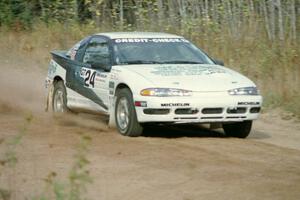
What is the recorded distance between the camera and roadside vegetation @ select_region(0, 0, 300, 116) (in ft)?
51.1

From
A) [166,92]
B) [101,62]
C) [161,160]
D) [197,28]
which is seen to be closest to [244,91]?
[166,92]

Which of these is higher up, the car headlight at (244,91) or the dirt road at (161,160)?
the car headlight at (244,91)

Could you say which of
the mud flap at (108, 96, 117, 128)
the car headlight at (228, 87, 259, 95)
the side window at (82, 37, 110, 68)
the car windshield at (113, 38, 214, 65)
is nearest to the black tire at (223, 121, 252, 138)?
the car headlight at (228, 87, 259, 95)

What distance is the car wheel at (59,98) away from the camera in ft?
41.8

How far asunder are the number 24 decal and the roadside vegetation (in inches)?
133

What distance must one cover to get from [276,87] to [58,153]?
20.2 feet

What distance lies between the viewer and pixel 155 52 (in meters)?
11.7

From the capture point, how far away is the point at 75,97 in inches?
487

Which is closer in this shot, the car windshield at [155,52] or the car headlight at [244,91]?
the car headlight at [244,91]

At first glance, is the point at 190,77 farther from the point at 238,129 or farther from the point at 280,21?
the point at 280,21

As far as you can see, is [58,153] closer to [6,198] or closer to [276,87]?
[6,198]

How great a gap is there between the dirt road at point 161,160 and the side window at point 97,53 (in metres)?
0.89

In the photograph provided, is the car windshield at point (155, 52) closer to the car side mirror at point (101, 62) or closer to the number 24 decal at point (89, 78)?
the car side mirror at point (101, 62)

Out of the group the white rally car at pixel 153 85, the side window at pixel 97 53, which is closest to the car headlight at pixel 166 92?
the white rally car at pixel 153 85
